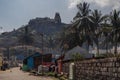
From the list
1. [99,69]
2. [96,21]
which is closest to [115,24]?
[96,21]

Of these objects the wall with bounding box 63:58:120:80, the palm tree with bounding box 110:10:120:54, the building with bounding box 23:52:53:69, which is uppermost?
the palm tree with bounding box 110:10:120:54

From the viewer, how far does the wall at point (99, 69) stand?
13.8 meters

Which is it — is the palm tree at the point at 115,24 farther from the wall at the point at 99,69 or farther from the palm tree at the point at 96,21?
the wall at the point at 99,69

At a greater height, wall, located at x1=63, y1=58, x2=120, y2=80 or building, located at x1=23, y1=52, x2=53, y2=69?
building, located at x1=23, y1=52, x2=53, y2=69

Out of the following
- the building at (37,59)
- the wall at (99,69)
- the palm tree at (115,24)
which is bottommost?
the wall at (99,69)

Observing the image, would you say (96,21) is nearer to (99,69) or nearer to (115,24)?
(115,24)

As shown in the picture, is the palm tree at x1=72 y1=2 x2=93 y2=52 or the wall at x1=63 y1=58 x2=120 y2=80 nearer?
the wall at x1=63 y1=58 x2=120 y2=80

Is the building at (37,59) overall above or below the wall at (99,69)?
above

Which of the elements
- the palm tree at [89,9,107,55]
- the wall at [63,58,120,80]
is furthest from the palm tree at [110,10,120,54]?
the wall at [63,58,120,80]

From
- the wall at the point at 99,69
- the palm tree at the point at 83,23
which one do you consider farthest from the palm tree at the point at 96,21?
the wall at the point at 99,69

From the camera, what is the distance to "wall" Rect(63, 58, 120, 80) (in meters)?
13.8

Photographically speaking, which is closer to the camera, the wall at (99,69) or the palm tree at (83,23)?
the wall at (99,69)

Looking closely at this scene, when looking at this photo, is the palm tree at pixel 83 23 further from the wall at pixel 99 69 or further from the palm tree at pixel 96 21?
the wall at pixel 99 69

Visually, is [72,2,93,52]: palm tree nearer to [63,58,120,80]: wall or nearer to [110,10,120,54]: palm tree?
[110,10,120,54]: palm tree
